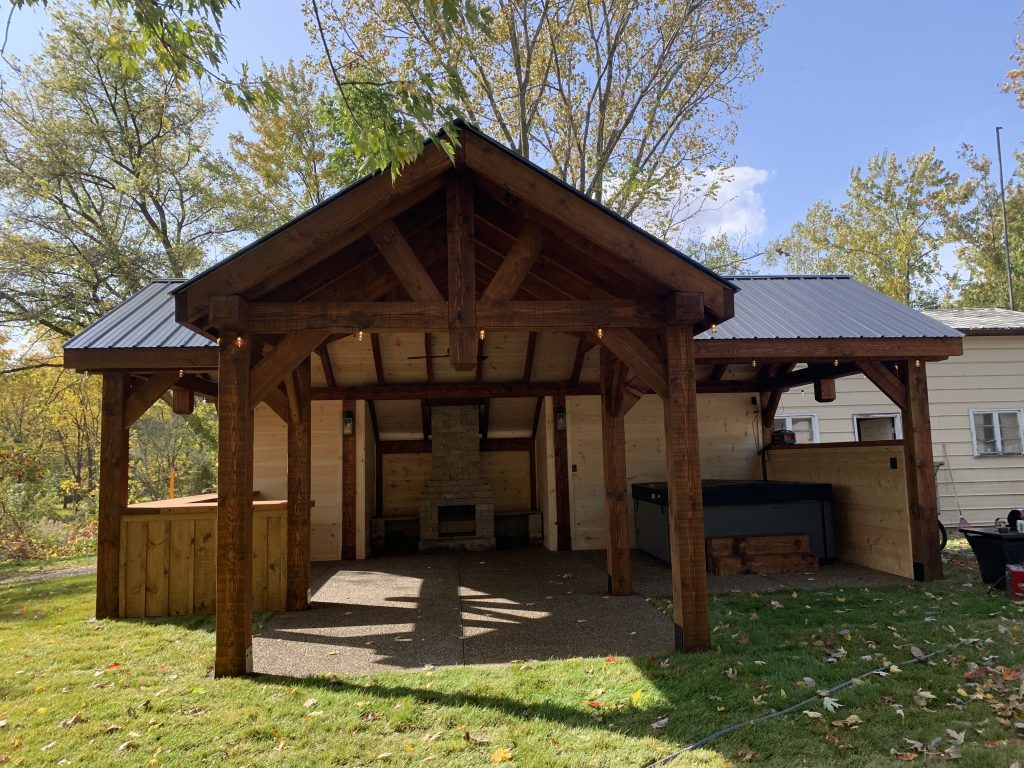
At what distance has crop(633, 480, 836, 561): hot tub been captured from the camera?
7.96 metres

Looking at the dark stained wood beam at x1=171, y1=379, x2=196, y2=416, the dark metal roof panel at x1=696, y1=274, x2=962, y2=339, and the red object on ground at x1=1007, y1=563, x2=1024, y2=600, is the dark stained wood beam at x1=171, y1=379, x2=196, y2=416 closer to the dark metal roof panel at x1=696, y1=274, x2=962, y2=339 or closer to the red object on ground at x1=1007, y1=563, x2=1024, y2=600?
the dark metal roof panel at x1=696, y1=274, x2=962, y2=339

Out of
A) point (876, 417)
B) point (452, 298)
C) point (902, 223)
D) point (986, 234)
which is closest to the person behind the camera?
point (452, 298)

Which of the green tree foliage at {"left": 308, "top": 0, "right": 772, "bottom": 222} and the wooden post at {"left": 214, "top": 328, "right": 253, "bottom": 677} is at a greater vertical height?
the green tree foliage at {"left": 308, "top": 0, "right": 772, "bottom": 222}

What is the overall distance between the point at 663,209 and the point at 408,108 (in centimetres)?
1344

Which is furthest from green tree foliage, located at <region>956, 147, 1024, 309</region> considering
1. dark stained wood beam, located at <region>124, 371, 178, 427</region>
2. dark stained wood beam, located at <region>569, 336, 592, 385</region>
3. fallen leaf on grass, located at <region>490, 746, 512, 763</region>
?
dark stained wood beam, located at <region>124, 371, 178, 427</region>

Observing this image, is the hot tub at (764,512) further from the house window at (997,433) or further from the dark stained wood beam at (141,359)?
the dark stained wood beam at (141,359)

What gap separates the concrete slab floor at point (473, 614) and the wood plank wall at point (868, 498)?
10.7 inches

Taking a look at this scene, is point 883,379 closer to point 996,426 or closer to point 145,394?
point 996,426

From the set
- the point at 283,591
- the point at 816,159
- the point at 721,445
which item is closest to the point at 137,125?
the point at 283,591

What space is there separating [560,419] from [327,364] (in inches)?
146

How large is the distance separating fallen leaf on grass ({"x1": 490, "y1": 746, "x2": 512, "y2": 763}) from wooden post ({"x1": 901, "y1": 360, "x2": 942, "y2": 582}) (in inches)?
236

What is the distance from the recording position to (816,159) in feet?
73.2

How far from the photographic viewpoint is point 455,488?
1084cm

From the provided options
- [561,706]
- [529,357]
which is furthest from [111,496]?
[529,357]
